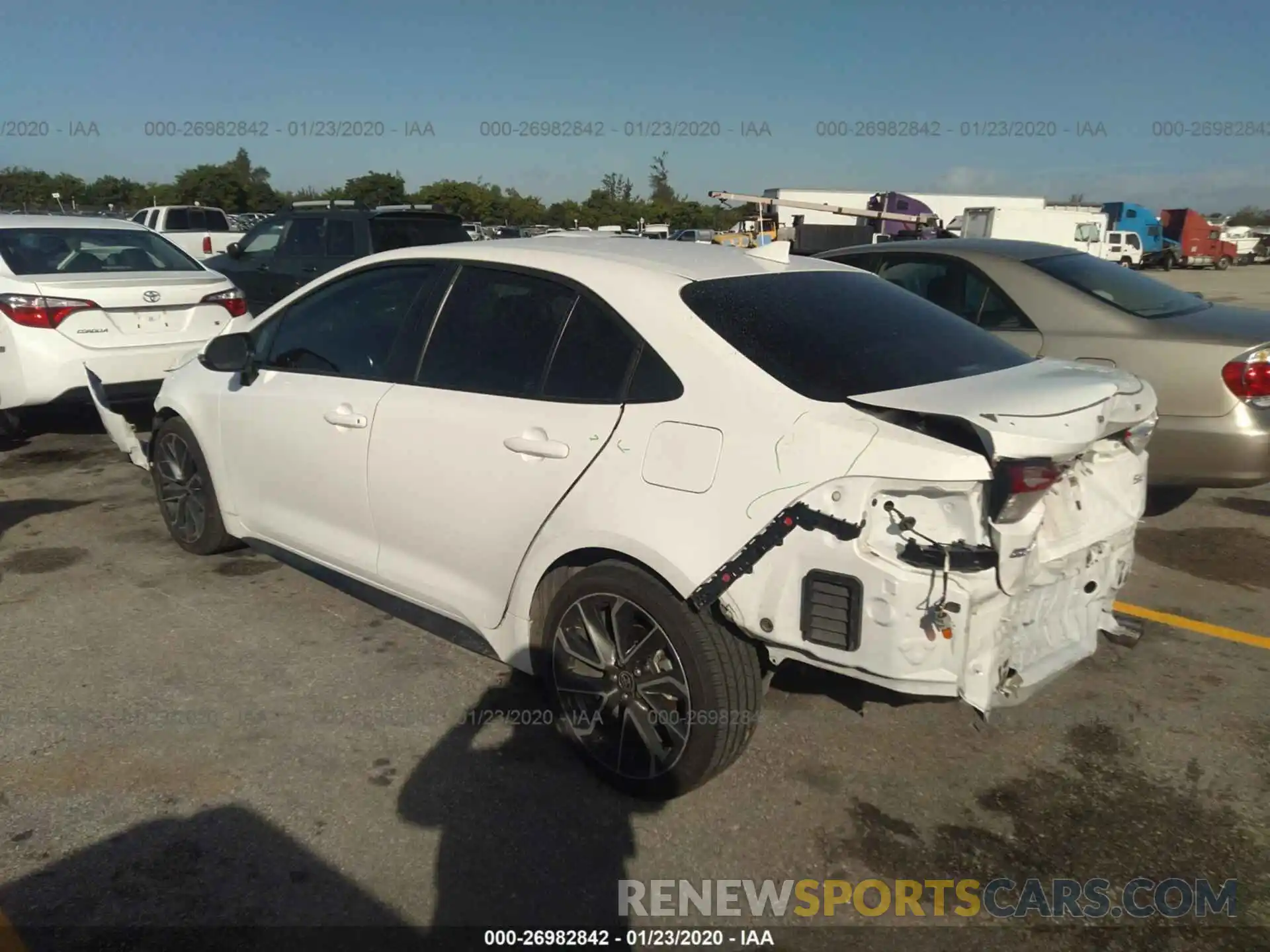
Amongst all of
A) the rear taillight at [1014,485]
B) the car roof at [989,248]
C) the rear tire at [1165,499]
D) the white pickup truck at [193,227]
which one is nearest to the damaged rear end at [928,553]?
the rear taillight at [1014,485]

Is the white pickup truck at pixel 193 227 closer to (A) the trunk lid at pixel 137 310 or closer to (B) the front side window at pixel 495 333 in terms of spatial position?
(A) the trunk lid at pixel 137 310

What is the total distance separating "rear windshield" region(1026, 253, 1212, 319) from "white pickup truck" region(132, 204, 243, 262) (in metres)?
16.5

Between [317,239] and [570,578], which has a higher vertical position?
[317,239]

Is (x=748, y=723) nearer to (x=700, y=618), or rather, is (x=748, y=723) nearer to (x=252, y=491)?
(x=700, y=618)

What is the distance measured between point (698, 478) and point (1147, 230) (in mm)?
49650

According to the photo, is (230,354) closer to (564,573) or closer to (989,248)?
(564,573)

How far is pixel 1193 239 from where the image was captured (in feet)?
149

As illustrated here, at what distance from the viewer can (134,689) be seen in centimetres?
363

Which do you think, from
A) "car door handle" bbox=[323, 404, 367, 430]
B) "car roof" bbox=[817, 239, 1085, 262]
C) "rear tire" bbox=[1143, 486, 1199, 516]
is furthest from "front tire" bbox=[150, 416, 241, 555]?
"rear tire" bbox=[1143, 486, 1199, 516]

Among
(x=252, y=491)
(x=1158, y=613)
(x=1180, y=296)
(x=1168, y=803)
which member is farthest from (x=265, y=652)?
(x=1180, y=296)

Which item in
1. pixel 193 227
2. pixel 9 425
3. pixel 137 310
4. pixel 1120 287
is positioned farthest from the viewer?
pixel 193 227

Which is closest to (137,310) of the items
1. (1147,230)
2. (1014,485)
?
(1014,485)

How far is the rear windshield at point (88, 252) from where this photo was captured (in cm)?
682

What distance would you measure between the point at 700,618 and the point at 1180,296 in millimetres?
4391
